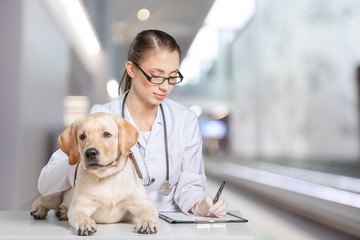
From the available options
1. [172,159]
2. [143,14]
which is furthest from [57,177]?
[143,14]

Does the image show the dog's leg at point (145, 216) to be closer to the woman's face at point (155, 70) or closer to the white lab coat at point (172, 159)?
the white lab coat at point (172, 159)

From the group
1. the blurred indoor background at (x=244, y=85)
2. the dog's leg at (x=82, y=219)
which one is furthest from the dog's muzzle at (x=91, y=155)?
the blurred indoor background at (x=244, y=85)

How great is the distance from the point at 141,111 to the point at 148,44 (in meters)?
0.24

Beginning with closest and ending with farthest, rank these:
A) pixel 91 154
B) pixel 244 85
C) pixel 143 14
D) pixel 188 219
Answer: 1. pixel 91 154
2. pixel 188 219
3. pixel 143 14
4. pixel 244 85

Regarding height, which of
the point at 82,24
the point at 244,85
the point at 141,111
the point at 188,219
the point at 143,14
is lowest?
the point at 188,219

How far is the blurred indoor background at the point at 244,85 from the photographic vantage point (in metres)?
4.42

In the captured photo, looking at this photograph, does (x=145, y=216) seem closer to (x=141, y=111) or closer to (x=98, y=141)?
(x=98, y=141)

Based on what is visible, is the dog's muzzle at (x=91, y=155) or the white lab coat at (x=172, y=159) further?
the white lab coat at (x=172, y=159)

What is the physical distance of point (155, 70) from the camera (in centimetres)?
139

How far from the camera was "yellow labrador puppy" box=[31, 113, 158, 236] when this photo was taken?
1.20 meters

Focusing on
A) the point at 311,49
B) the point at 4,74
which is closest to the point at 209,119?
the point at 311,49

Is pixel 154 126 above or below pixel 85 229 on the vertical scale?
above

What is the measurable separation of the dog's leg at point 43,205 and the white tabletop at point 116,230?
0.08ft

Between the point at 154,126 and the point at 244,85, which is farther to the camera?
the point at 244,85
